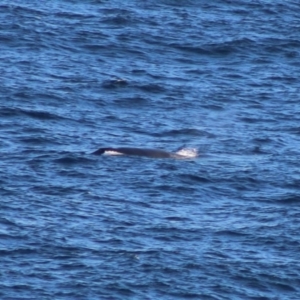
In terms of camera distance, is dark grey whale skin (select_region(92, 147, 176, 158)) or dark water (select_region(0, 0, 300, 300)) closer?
dark water (select_region(0, 0, 300, 300))

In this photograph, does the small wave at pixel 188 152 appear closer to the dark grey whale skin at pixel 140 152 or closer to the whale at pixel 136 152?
the whale at pixel 136 152

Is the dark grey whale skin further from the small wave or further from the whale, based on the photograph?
the small wave

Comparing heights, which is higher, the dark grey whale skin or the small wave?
the dark grey whale skin

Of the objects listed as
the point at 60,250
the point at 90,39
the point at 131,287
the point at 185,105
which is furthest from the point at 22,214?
the point at 90,39

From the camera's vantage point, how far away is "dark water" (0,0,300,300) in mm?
36756

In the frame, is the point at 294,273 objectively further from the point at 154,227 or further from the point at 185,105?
the point at 185,105

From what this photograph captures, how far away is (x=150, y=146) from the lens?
4800 centimetres

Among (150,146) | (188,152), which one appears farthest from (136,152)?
(188,152)

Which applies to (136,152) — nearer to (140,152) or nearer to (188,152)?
(140,152)

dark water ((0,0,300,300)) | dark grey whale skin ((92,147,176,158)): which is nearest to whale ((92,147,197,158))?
dark grey whale skin ((92,147,176,158))

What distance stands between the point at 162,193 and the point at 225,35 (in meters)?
23.3

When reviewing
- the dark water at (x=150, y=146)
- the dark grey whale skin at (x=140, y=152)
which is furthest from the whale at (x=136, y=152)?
the dark water at (x=150, y=146)

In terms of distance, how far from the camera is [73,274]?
118 ft

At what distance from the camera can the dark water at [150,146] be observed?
1447 inches
